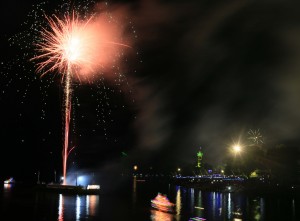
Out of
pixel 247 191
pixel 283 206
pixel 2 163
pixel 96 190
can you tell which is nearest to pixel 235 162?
pixel 247 191

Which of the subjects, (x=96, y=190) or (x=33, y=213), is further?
(x=96, y=190)

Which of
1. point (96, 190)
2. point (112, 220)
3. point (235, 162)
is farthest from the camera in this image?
point (235, 162)

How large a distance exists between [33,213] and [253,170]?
12417cm

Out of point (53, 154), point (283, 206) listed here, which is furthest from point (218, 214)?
point (53, 154)

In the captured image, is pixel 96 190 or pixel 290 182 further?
pixel 290 182

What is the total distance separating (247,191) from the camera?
505 ft

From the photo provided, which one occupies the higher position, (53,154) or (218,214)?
(53,154)

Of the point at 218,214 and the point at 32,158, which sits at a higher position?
the point at 32,158

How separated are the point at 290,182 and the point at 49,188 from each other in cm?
9390

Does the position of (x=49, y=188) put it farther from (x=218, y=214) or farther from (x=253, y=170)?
(x=253, y=170)

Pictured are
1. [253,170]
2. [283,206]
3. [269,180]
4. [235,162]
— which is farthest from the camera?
[235,162]

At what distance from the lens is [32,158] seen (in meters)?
185

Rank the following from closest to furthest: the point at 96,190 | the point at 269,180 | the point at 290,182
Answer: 1. the point at 96,190
2. the point at 290,182
3. the point at 269,180

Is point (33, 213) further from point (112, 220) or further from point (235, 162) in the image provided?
point (235, 162)
